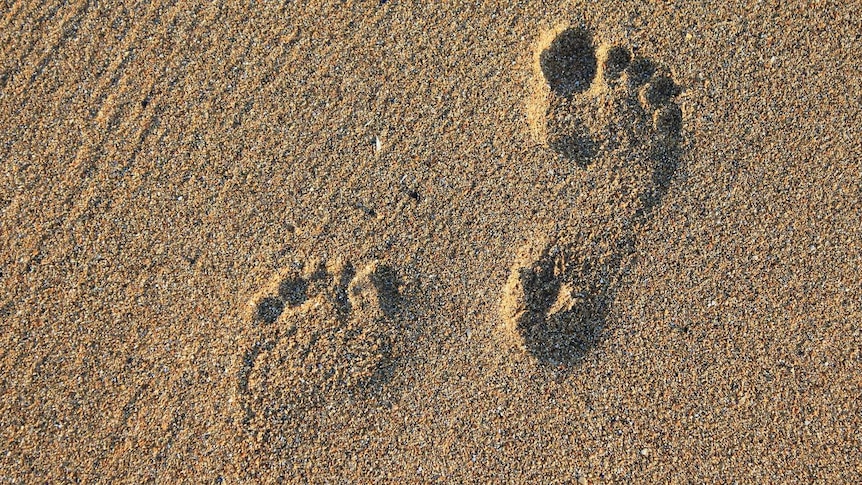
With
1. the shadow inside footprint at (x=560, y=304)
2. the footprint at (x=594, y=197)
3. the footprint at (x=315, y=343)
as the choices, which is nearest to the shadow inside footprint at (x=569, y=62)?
the footprint at (x=594, y=197)

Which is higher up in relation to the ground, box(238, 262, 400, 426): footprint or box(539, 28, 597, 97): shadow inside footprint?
box(539, 28, 597, 97): shadow inside footprint

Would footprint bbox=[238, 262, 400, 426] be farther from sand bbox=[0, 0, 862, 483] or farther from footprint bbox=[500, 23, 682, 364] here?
footprint bbox=[500, 23, 682, 364]

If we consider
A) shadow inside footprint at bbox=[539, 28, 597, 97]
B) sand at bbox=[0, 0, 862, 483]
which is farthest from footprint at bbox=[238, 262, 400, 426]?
shadow inside footprint at bbox=[539, 28, 597, 97]

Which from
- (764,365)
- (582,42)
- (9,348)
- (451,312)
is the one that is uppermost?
(9,348)

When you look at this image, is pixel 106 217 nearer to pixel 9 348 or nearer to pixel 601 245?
pixel 9 348

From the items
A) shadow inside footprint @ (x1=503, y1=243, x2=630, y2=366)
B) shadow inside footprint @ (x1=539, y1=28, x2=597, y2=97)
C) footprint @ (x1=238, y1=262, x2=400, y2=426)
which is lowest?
shadow inside footprint @ (x1=503, y1=243, x2=630, y2=366)

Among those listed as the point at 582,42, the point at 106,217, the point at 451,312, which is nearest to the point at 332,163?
the point at 451,312

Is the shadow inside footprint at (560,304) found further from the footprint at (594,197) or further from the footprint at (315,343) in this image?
the footprint at (315,343)
